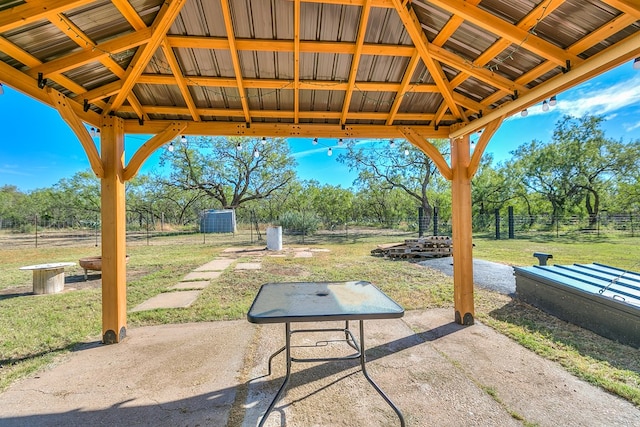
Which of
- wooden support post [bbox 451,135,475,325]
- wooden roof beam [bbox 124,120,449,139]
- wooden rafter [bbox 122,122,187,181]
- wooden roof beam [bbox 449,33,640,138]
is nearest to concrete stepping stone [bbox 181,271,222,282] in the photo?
wooden rafter [bbox 122,122,187,181]

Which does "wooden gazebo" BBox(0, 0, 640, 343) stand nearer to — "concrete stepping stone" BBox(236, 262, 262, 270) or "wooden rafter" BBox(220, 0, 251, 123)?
"wooden rafter" BBox(220, 0, 251, 123)

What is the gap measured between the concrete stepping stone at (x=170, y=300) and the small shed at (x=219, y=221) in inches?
621

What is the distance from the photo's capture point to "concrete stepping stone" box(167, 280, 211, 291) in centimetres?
552

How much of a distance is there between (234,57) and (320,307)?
234 centimetres

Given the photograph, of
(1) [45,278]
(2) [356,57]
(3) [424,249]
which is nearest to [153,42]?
(2) [356,57]

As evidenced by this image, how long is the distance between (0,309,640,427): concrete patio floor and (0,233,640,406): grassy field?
1.00ft

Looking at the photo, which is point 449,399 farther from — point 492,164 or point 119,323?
point 492,164

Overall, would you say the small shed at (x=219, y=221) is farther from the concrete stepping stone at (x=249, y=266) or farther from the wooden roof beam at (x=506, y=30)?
the wooden roof beam at (x=506, y=30)

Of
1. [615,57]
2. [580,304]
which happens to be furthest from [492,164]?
[615,57]

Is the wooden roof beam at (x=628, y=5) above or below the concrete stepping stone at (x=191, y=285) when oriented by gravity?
above

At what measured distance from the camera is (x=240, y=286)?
223 inches

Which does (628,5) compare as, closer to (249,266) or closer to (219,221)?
(249,266)

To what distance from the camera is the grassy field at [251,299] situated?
2676 mm

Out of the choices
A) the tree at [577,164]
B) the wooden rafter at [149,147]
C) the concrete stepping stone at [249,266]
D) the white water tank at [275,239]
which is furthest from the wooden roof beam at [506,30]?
the tree at [577,164]
